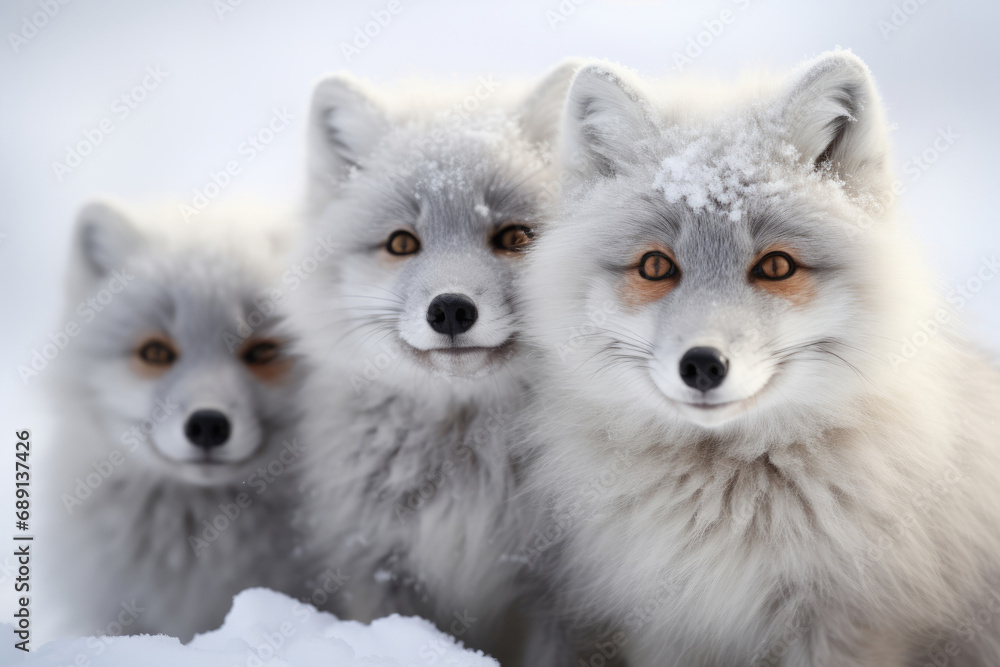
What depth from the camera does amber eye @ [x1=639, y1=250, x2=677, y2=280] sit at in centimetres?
171

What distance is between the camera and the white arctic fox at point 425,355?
2088mm

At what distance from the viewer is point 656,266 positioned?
5.64 ft

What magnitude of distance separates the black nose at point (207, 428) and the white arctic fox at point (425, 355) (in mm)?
266

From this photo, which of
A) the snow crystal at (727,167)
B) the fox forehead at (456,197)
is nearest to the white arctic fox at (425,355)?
the fox forehead at (456,197)

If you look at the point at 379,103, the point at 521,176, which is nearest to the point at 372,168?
the point at 379,103

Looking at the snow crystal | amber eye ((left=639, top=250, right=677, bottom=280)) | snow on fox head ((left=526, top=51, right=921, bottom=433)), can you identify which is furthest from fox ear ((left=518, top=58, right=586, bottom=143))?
amber eye ((left=639, top=250, right=677, bottom=280))

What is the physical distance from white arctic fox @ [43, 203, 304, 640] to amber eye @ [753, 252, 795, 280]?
1.61 metres

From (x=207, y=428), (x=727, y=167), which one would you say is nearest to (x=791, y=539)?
(x=727, y=167)

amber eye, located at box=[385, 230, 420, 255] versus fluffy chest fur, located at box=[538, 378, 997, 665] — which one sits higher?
amber eye, located at box=[385, 230, 420, 255]

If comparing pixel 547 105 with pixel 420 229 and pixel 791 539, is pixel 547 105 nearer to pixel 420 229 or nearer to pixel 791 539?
pixel 420 229

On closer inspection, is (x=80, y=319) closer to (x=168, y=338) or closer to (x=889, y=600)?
(x=168, y=338)

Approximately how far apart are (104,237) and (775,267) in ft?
7.46

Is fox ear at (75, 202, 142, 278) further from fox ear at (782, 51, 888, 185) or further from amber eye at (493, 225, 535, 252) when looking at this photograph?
fox ear at (782, 51, 888, 185)

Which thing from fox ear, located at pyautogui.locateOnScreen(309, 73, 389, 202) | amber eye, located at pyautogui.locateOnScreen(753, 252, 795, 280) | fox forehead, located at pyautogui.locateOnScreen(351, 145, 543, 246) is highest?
fox ear, located at pyautogui.locateOnScreen(309, 73, 389, 202)
